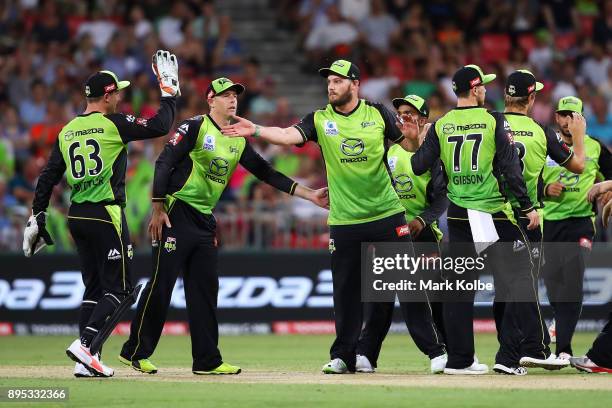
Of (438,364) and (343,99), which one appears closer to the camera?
(343,99)

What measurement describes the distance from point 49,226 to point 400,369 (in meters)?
8.61

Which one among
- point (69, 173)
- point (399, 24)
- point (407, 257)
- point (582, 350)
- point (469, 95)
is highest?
point (399, 24)

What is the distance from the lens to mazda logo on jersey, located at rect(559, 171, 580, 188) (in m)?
14.4

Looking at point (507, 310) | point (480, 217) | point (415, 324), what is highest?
point (480, 217)

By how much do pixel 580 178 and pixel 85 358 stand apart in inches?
238

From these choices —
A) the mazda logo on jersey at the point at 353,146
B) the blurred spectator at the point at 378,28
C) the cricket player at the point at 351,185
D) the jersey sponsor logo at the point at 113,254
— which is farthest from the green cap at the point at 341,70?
the blurred spectator at the point at 378,28

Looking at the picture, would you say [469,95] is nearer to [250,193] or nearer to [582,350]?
[582,350]

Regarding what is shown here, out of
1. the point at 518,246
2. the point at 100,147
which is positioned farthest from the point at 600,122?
the point at 100,147

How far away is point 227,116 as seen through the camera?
1282 cm

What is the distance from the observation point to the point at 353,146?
1241 cm

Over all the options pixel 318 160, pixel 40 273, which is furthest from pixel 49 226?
pixel 318 160

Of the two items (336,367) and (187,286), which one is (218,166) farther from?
(336,367)

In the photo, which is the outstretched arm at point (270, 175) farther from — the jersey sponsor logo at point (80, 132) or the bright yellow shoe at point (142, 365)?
the bright yellow shoe at point (142, 365)

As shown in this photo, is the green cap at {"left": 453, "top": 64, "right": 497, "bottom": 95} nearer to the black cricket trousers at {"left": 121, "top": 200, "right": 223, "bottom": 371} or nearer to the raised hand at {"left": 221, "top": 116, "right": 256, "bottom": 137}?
the raised hand at {"left": 221, "top": 116, "right": 256, "bottom": 137}
